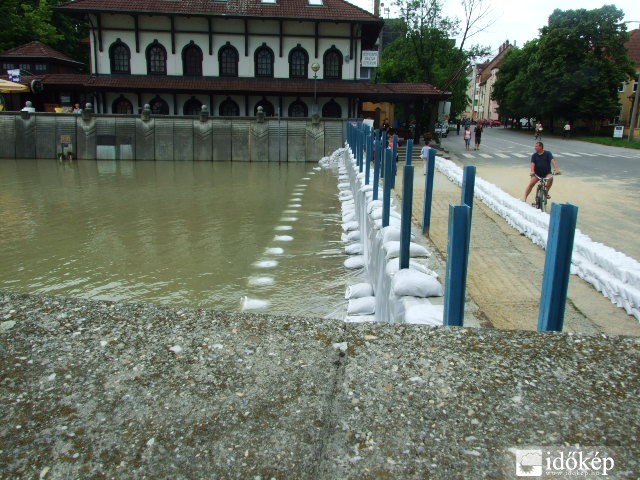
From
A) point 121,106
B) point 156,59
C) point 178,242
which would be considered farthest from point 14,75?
point 178,242

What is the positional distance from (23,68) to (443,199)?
32511mm

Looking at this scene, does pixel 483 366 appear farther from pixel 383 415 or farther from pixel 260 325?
pixel 260 325

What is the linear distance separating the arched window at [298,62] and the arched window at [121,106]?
9737 millimetres

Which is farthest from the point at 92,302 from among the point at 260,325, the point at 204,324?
the point at 260,325

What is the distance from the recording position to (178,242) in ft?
37.0

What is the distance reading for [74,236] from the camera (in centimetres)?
1170

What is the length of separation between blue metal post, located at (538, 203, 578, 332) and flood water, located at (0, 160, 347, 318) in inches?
166

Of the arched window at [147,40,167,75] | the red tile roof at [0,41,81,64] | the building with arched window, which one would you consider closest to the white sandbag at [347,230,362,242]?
the building with arched window

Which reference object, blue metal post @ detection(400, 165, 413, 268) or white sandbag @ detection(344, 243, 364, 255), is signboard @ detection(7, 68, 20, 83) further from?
blue metal post @ detection(400, 165, 413, 268)

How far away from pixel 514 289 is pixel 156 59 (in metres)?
31.6

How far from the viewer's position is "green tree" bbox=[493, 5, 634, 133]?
164 ft

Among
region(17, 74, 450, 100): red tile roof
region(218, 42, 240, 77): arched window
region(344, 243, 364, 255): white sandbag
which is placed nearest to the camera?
region(344, 243, 364, 255): white sandbag

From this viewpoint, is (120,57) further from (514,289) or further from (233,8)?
(514,289)

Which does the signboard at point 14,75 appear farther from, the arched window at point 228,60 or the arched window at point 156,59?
the arched window at point 228,60
